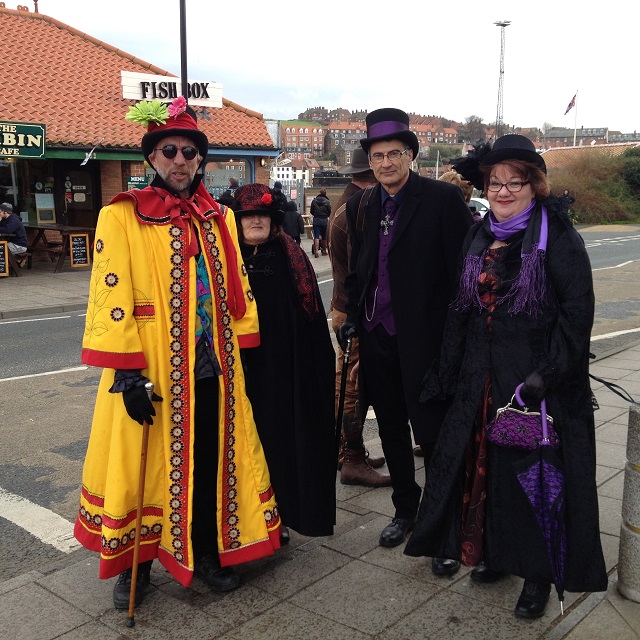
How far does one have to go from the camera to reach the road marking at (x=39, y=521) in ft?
13.0

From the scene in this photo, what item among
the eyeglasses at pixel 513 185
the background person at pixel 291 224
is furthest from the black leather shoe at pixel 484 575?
the background person at pixel 291 224

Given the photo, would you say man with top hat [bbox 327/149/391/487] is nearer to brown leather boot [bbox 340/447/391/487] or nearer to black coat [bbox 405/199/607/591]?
brown leather boot [bbox 340/447/391/487]

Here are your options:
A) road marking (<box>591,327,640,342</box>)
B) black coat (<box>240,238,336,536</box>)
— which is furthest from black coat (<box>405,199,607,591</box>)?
road marking (<box>591,327,640,342</box>)

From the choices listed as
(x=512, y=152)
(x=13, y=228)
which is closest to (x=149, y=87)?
(x=13, y=228)

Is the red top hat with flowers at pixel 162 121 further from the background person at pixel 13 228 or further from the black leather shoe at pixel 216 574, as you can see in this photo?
the background person at pixel 13 228

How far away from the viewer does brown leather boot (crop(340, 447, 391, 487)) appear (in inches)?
176

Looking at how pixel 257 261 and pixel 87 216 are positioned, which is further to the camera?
pixel 87 216

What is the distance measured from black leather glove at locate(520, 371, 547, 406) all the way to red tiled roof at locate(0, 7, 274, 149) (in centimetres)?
1608

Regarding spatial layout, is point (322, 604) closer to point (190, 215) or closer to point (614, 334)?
point (190, 215)

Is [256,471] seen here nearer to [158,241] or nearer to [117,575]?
[117,575]

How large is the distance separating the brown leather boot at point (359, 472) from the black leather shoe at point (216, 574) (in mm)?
1321

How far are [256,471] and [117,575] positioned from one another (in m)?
0.74

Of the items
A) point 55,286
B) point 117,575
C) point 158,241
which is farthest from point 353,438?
point 55,286

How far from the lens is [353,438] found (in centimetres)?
454
